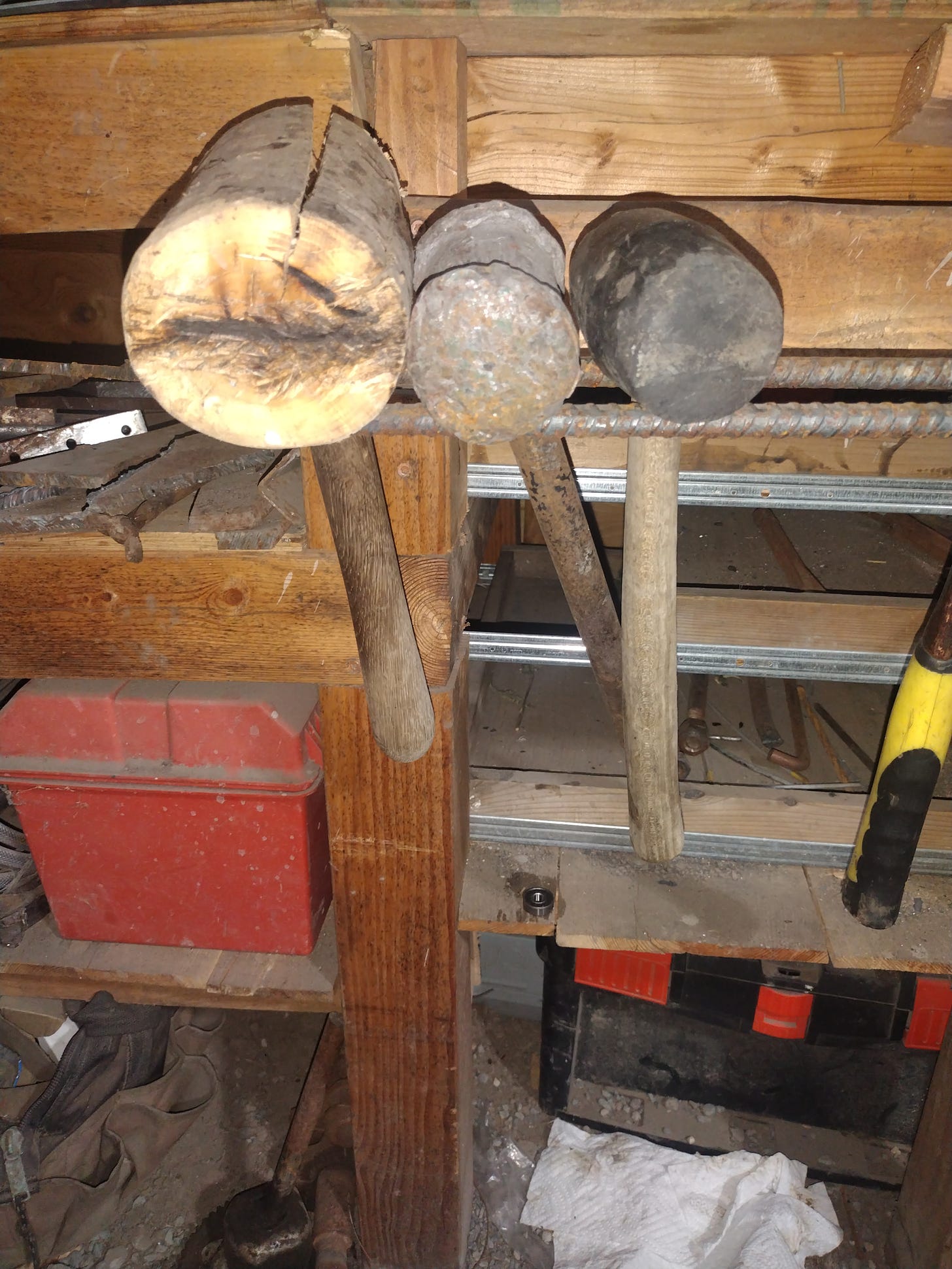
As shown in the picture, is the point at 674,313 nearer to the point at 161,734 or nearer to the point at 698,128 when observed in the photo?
the point at 698,128

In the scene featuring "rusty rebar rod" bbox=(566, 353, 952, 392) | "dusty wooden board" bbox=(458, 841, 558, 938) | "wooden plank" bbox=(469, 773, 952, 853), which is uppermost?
"rusty rebar rod" bbox=(566, 353, 952, 392)

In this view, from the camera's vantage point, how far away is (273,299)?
0.46 metres

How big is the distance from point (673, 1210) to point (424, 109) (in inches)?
78.4

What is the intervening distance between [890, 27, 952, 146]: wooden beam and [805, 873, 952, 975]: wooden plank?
101 centimetres

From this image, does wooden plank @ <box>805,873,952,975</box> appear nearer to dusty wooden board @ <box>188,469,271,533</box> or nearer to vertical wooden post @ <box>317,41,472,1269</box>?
vertical wooden post @ <box>317,41,472,1269</box>

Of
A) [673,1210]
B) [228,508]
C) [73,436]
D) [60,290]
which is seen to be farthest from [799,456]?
[60,290]

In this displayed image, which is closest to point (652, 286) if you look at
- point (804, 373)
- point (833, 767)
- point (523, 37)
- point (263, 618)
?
point (804, 373)

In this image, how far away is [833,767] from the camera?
1564 millimetres

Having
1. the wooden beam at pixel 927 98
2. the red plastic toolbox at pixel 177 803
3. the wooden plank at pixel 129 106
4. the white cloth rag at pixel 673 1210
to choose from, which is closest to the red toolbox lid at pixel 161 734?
the red plastic toolbox at pixel 177 803

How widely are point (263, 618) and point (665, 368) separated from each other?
24.3 inches

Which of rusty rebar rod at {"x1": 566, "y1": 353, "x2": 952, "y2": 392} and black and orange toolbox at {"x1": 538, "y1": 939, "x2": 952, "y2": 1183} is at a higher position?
rusty rebar rod at {"x1": 566, "y1": 353, "x2": 952, "y2": 392}

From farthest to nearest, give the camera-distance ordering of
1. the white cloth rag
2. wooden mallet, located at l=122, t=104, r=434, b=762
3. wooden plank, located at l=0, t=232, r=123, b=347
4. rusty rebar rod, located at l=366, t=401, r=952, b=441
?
1. wooden plank, located at l=0, t=232, r=123, b=347
2. the white cloth rag
3. rusty rebar rod, located at l=366, t=401, r=952, b=441
4. wooden mallet, located at l=122, t=104, r=434, b=762

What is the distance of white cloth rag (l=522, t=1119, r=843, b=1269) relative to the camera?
152 centimetres

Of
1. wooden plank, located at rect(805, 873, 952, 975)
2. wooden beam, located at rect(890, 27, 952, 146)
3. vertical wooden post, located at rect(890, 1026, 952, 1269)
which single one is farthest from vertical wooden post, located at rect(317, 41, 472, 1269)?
vertical wooden post, located at rect(890, 1026, 952, 1269)
